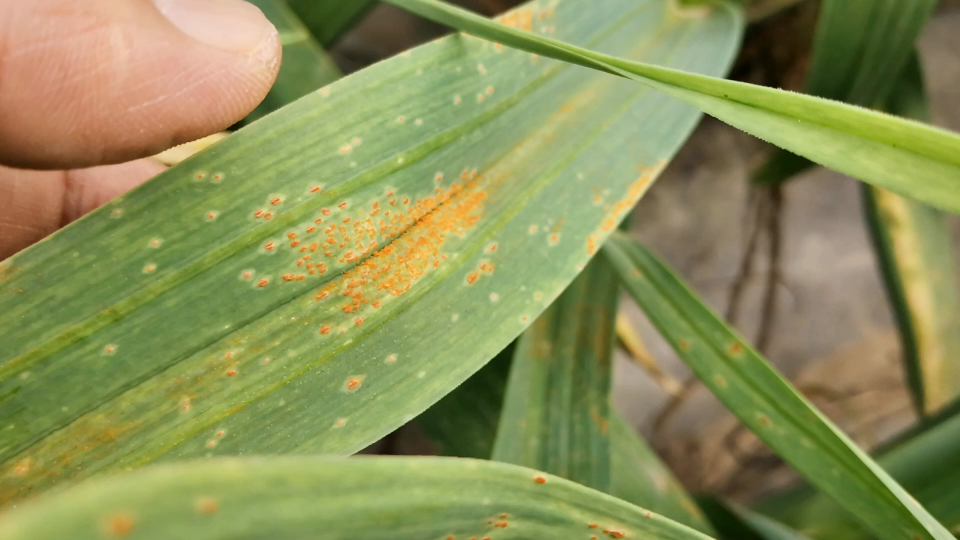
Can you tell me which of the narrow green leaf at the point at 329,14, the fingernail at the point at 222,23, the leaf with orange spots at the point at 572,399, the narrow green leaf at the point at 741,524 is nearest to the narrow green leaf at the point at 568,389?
the leaf with orange spots at the point at 572,399

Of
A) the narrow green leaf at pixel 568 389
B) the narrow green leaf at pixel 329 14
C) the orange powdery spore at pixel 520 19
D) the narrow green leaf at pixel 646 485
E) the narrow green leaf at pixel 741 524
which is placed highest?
the orange powdery spore at pixel 520 19

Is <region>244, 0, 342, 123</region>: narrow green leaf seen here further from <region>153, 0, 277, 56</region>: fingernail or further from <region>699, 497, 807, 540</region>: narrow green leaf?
<region>699, 497, 807, 540</region>: narrow green leaf

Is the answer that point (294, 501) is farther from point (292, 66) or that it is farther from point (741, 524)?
point (741, 524)

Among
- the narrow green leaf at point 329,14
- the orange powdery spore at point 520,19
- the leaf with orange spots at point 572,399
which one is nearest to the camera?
the orange powdery spore at point 520,19

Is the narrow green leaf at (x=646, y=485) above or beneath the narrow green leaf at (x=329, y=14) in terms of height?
beneath

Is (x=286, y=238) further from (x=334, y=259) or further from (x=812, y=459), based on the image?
(x=812, y=459)

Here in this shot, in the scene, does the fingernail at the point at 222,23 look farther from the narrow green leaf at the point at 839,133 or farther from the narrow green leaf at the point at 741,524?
the narrow green leaf at the point at 741,524

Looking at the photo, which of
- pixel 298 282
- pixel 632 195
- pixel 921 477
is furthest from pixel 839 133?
pixel 921 477
